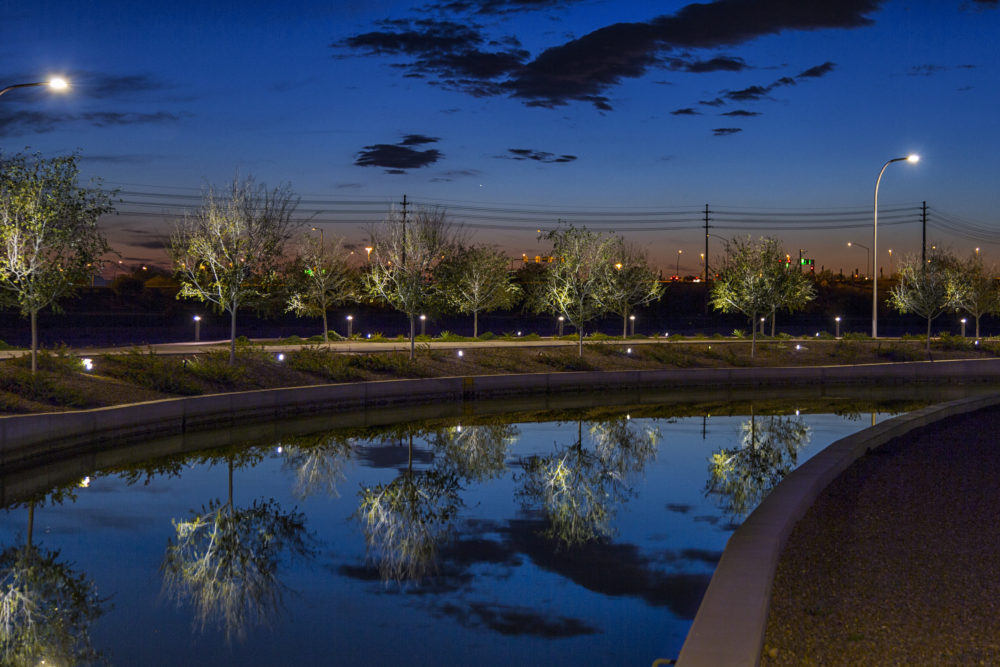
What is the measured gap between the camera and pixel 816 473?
1174 cm

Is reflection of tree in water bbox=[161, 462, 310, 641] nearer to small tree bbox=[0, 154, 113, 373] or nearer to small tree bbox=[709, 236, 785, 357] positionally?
small tree bbox=[0, 154, 113, 373]

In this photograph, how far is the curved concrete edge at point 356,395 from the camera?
16812mm

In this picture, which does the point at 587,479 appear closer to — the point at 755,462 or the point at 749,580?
the point at 755,462

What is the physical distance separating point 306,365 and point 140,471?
11.3 meters

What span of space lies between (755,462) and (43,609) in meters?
12.5

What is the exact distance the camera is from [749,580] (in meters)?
7.20

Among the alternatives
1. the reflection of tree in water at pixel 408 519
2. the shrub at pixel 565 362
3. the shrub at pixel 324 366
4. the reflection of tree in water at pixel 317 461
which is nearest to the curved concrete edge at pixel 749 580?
the reflection of tree in water at pixel 408 519

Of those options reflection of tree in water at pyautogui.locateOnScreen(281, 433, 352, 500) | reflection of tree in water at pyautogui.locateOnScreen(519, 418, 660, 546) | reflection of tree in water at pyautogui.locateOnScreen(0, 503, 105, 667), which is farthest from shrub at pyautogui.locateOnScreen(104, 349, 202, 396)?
reflection of tree in water at pyautogui.locateOnScreen(0, 503, 105, 667)

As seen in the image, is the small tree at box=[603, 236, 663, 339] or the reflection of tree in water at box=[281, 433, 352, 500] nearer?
the reflection of tree in water at box=[281, 433, 352, 500]

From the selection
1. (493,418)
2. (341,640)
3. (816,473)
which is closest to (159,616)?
(341,640)

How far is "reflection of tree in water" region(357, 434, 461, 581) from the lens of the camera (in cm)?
1073

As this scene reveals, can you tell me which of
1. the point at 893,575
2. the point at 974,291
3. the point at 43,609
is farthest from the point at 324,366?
the point at 974,291

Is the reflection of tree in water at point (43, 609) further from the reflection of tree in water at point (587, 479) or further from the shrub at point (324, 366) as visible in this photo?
the shrub at point (324, 366)

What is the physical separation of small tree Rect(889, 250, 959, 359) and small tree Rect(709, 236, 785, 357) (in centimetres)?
668
